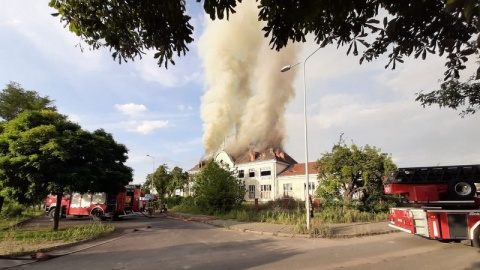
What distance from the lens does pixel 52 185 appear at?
497 inches

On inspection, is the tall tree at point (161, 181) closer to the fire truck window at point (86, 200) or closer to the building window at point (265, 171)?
the building window at point (265, 171)

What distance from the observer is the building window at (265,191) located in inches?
1949

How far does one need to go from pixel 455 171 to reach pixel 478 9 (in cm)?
962

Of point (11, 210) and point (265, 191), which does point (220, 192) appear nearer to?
point (11, 210)

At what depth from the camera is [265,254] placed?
30.3 feet

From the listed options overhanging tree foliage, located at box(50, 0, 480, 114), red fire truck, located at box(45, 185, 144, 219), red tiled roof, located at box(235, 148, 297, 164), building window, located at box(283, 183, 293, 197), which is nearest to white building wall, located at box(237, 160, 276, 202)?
red tiled roof, located at box(235, 148, 297, 164)

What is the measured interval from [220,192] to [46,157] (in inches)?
566

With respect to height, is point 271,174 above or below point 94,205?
above

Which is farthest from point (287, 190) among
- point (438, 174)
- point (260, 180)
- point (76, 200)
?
point (438, 174)

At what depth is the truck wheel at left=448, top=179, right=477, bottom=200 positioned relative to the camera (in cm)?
927

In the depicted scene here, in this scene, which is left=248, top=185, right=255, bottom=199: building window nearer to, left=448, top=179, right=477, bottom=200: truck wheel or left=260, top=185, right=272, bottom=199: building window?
left=260, top=185, right=272, bottom=199: building window

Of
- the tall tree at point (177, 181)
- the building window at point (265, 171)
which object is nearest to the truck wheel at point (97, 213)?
the tall tree at point (177, 181)

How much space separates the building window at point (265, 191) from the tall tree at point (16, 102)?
30.6 meters

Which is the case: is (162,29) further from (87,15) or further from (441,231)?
(441,231)
